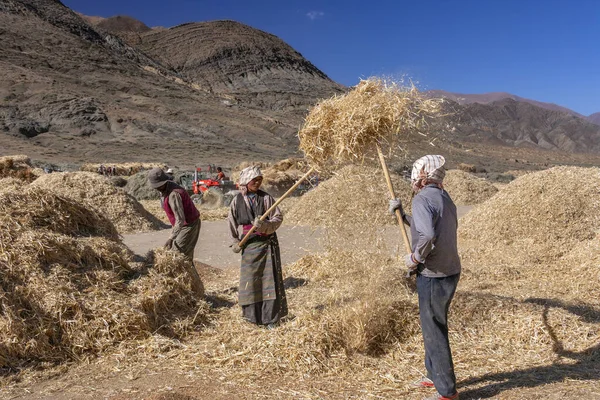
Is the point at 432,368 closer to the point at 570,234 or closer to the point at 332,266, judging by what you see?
the point at 332,266

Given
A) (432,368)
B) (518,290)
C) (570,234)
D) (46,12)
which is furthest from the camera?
(46,12)

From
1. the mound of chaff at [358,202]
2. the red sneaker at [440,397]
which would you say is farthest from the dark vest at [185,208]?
the red sneaker at [440,397]

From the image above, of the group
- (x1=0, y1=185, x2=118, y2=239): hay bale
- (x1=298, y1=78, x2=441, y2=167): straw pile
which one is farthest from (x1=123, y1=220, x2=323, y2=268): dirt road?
(x1=298, y1=78, x2=441, y2=167): straw pile

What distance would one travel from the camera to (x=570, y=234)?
7773 mm

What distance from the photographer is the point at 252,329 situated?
4.60 metres

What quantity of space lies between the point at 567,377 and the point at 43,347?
3730 millimetres

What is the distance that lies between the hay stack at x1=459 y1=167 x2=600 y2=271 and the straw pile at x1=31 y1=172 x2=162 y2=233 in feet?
20.7

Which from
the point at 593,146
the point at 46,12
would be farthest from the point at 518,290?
the point at 593,146

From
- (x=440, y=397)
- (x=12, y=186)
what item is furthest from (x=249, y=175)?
(x=12, y=186)

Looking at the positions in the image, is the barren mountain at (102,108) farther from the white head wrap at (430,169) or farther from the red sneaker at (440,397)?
the red sneaker at (440,397)

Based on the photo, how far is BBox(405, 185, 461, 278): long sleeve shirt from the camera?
3135mm

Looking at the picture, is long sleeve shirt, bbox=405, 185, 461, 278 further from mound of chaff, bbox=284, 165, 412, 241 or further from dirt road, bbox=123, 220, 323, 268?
dirt road, bbox=123, 220, 323, 268

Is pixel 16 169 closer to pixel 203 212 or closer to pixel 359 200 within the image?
pixel 203 212

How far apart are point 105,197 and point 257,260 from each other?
7372 millimetres
